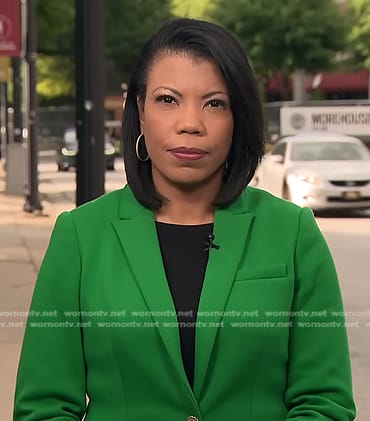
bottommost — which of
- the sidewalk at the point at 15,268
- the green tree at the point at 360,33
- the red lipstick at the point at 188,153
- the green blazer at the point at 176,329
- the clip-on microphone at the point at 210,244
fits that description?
the sidewalk at the point at 15,268

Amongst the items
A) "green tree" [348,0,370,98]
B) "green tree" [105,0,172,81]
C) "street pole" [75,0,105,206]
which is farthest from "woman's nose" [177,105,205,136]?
"green tree" [105,0,172,81]

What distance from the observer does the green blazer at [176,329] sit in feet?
6.33

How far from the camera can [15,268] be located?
10.2m

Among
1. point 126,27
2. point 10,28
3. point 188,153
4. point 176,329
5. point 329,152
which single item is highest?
point 126,27

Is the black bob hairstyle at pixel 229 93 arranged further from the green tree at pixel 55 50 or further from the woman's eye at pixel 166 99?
the green tree at pixel 55 50

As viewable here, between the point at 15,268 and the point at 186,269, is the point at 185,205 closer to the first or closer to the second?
the point at 186,269

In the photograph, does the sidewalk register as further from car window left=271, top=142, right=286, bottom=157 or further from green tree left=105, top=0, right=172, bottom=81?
green tree left=105, top=0, right=172, bottom=81

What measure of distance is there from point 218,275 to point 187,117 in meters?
0.31

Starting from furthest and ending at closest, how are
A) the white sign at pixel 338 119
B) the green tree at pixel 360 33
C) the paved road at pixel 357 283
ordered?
the green tree at pixel 360 33
the white sign at pixel 338 119
the paved road at pixel 357 283

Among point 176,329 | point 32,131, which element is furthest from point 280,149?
point 176,329

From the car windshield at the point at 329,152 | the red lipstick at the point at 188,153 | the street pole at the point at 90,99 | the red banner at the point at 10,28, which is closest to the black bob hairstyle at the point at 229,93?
the red lipstick at the point at 188,153

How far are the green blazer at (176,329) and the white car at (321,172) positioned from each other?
13.9 meters

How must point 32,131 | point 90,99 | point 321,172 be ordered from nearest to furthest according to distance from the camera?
point 90,99 < point 321,172 < point 32,131

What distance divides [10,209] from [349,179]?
5.85 m
